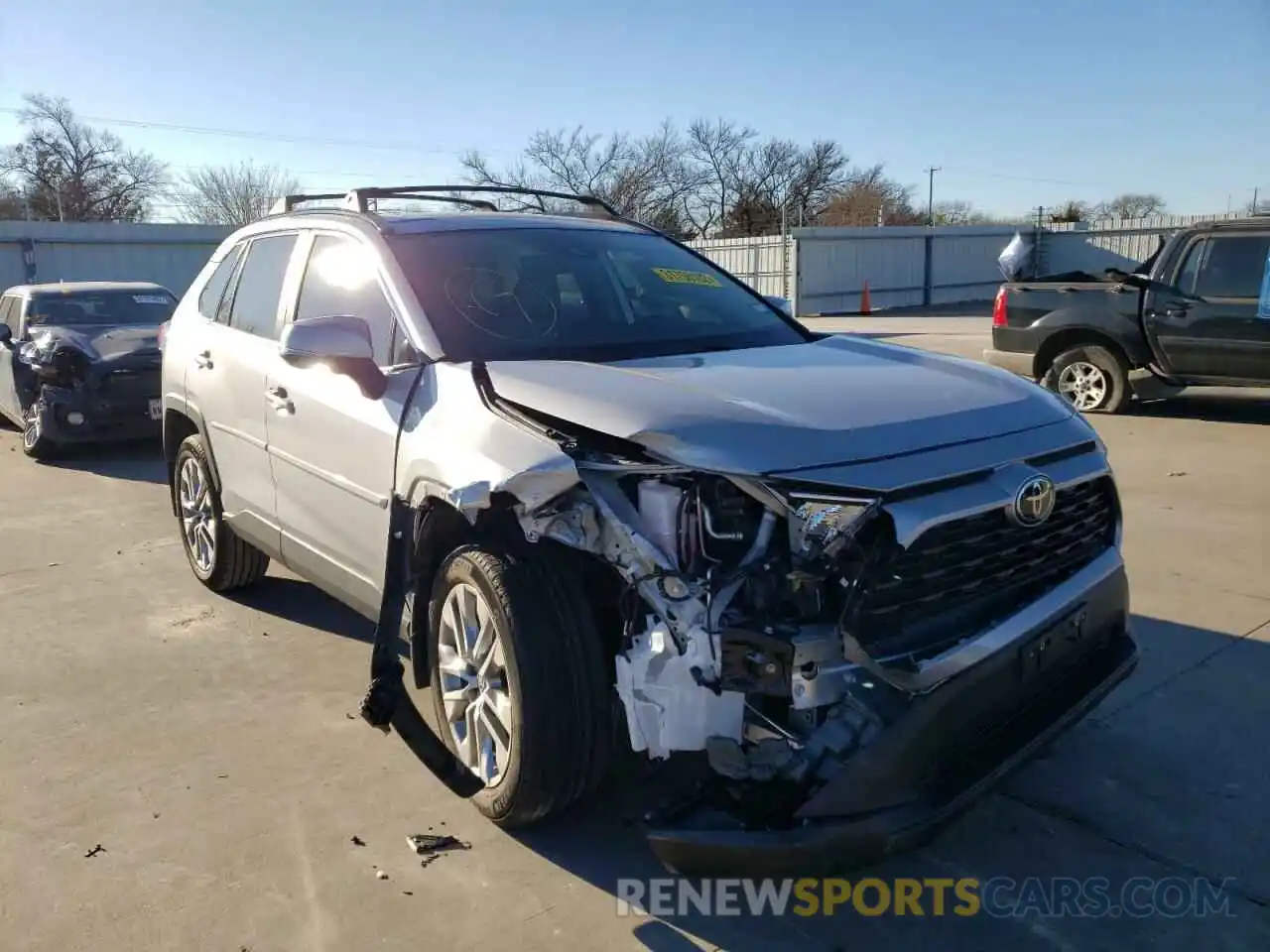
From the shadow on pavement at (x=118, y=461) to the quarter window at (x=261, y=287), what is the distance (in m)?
4.21

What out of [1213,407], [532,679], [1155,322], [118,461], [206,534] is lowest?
[118,461]

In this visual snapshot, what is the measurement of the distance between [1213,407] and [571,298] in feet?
30.2

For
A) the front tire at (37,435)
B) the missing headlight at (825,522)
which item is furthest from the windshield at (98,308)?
the missing headlight at (825,522)

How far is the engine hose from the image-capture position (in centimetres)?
311

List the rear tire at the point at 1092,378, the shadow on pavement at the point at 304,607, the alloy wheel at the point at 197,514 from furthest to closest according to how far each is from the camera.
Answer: the rear tire at the point at 1092,378
the alloy wheel at the point at 197,514
the shadow on pavement at the point at 304,607

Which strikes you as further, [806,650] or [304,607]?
[304,607]

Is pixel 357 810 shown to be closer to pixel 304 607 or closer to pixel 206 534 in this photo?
pixel 304 607

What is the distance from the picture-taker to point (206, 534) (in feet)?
17.7

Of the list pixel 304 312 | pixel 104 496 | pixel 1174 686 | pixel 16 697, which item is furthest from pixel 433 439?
pixel 104 496

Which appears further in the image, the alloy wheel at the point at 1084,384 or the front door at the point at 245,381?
the alloy wheel at the point at 1084,384

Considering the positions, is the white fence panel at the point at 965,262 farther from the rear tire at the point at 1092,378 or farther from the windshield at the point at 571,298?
the windshield at the point at 571,298

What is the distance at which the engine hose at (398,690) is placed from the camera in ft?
10.2

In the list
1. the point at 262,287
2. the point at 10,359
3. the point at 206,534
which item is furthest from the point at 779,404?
the point at 10,359

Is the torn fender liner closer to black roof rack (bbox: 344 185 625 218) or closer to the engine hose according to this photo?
the engine hose
